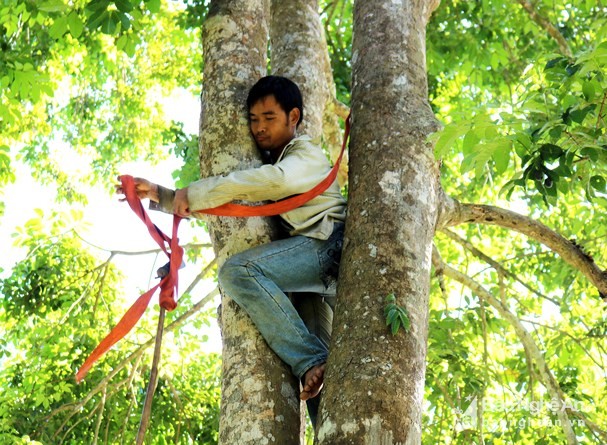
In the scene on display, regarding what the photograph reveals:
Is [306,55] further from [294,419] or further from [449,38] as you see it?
[449,38]

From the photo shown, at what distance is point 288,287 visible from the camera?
10.2 feet

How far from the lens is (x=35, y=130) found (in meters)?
10.5

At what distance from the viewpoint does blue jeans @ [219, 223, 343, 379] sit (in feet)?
9.30

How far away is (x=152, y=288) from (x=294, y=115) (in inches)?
37.3

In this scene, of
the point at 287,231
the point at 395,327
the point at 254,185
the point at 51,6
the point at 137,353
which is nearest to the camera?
the point at 395,327

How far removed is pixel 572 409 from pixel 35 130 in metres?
7.93

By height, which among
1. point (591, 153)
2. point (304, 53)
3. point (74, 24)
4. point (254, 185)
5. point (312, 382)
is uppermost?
point (74, 24)

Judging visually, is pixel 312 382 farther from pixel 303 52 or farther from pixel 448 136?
pixel 303 52

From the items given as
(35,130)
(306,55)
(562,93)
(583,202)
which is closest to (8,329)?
(35,130)

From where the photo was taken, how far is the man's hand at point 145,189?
307cm

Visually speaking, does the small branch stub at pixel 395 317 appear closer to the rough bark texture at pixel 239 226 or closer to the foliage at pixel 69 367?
the rough bark texture at pixel 239 226

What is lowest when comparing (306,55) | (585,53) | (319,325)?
(319,325)

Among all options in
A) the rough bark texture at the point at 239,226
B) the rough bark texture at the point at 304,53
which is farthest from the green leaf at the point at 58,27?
the rough bark texture at the point at 239,226

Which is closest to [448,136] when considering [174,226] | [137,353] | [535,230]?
[174,226]
